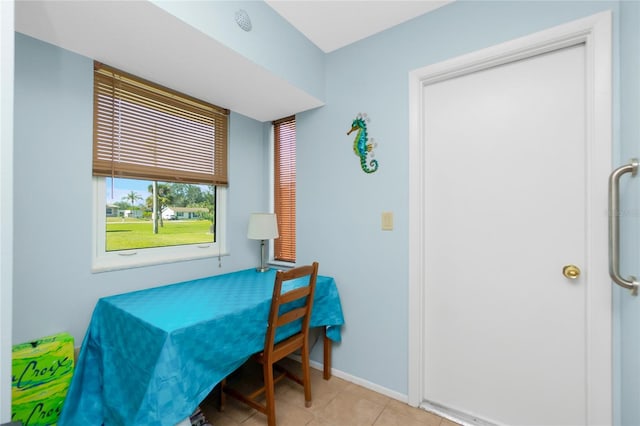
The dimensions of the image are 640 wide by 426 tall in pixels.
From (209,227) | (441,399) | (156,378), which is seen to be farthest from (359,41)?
(441,399)

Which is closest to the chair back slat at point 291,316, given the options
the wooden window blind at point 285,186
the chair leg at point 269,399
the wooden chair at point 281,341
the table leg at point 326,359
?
the wooden chair at point 281,341

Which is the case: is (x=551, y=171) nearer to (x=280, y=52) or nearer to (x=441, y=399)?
(x=441, y=399)

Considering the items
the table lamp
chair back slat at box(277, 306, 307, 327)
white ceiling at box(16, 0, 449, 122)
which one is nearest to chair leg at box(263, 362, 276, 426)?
chair back slat at box(277, 306, 307, 327)

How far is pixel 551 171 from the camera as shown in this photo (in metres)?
1.51

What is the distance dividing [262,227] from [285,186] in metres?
0.50

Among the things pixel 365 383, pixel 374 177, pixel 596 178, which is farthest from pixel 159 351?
pixel 596 178

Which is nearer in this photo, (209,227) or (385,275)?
(385,275)

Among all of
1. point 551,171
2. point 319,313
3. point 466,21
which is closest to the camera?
point 551,171

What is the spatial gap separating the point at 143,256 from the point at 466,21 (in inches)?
103

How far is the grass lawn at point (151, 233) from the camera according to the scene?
6.12 ft

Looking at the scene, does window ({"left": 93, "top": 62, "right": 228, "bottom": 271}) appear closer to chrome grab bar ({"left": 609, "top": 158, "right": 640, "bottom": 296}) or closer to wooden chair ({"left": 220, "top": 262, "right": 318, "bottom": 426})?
wooden chair ({"left": 220, "top": 262, "right": 318, "bottom": 426})

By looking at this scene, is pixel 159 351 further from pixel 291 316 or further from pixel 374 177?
pixel 374 177

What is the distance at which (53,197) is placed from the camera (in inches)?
61.5

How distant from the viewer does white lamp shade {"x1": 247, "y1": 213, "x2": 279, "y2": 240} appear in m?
2.42
